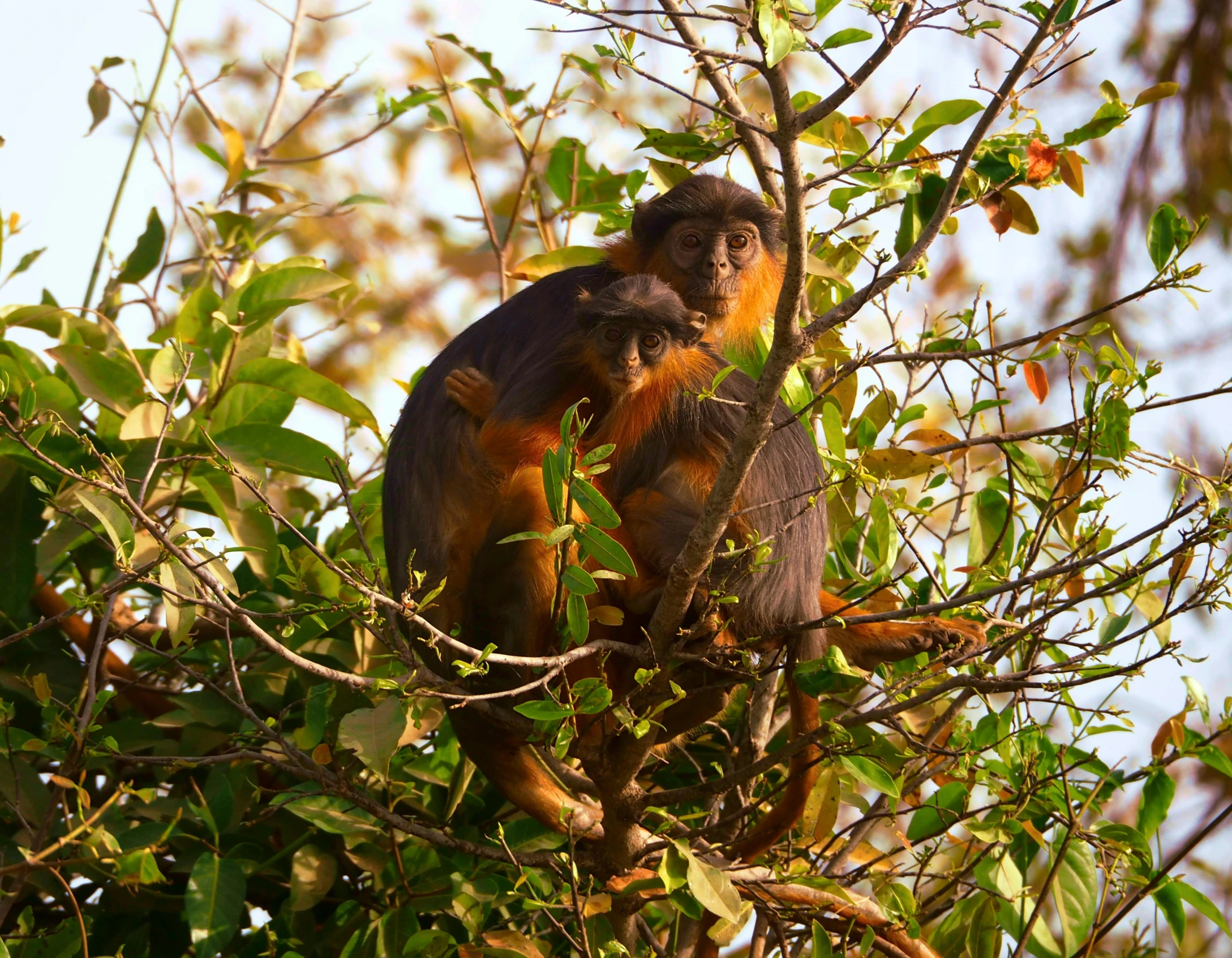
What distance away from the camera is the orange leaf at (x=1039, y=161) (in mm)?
3332

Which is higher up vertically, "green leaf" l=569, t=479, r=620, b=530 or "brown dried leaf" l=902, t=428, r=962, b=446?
"brown dried leaf" l=902, t=428, r=962, b=446

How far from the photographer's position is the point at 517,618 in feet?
11.2

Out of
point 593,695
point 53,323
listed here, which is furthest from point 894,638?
point 53,323

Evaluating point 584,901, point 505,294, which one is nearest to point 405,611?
point 584,901

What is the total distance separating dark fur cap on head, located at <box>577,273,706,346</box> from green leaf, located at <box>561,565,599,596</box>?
1299 mm

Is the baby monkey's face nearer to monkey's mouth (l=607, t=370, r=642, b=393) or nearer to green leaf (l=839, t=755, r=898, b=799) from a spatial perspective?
monkey's mouth (l=607, t=370, r=642, b=393)

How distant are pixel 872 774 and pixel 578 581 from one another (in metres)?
0.99

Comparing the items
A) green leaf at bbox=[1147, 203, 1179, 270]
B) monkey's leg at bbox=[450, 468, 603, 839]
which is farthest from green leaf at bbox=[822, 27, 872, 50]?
monkey's leg at bbox=[450, 468, 603, 839]

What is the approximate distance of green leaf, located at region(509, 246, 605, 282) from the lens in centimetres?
437

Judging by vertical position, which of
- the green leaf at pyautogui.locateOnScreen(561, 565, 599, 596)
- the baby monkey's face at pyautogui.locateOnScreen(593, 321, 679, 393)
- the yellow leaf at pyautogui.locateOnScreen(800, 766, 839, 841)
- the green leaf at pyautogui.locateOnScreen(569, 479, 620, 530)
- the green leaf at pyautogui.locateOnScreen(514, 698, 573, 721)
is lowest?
the green leaf at pyautogui.locateOnScreen(514, 698, 573, 721)

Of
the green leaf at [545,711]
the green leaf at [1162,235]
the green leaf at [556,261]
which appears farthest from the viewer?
the green leaf at [556,261]

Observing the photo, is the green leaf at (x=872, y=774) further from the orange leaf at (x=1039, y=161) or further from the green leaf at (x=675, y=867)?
the orange leaf at (x=1039, y=161)

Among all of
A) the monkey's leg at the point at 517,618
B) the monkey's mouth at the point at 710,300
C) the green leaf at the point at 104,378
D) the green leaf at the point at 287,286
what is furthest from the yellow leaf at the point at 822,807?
the green leaf at the point at 104,378

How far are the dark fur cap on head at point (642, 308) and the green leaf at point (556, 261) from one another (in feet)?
2.19
